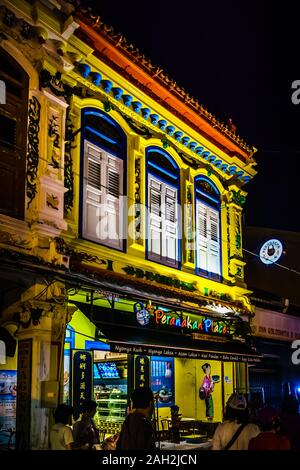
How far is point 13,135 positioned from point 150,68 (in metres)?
5.10

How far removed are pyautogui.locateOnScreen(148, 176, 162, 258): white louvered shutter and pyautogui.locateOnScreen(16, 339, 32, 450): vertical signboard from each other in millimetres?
5255

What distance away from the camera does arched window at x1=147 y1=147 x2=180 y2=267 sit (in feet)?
51.5

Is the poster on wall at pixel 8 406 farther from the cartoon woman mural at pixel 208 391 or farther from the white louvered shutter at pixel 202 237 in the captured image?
Answer: the cartoon woman mural at pixel 208 391

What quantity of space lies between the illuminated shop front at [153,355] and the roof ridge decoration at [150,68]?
6.16 metres

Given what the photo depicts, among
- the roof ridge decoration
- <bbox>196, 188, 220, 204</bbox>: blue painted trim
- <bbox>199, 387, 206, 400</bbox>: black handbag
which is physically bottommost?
<bbox>199, 387, 206, 400</bbox>: black handbag

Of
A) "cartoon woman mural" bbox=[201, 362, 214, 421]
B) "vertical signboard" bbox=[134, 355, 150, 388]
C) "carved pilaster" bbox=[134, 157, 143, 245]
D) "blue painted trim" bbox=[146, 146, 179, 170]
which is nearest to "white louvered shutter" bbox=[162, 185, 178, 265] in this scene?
"blue painted trim" bbox=[146, 146, 179, 170]

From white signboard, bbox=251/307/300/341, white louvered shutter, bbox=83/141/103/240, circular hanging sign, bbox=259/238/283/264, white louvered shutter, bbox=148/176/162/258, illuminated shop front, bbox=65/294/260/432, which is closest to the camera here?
illuminated shop front, bbox=65/294/260/432

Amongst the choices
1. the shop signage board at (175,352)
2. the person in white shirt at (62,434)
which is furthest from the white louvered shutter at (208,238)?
the person in white shirt at (62,434)

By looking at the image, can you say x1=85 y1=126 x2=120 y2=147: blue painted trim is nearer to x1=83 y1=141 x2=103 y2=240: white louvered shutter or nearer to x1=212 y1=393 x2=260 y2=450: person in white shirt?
x1=83 y1=141 x2=103 y2=240: white louvered shutter

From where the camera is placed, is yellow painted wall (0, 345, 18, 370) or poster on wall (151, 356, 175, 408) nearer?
yellow painted wall (0, 345, 18, 370)

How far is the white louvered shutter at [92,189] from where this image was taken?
44.5 ft

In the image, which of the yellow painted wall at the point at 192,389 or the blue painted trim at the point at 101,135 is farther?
the yellow painted wall at the point at 192,389

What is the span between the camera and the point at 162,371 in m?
17.7
